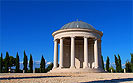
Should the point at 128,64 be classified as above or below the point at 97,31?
below

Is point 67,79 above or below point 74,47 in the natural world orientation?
below

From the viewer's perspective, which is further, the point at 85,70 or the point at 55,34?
the point at 55,34

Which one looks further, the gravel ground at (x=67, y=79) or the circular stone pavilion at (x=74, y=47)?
the circular stone pavilion at (x=74, y=47)

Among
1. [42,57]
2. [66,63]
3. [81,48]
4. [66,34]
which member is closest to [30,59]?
[42,57]

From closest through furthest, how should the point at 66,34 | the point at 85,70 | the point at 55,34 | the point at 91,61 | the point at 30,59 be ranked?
the point at 85,70 → the point at 66,34 → the point at 55,34 → the point at 91,61 → the point at 30,59

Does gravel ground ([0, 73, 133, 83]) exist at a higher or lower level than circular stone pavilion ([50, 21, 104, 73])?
lower

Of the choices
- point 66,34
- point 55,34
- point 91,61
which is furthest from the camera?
point 91,61

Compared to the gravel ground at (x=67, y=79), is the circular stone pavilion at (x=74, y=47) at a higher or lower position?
higher

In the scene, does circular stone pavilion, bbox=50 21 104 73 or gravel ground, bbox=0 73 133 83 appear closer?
gravel ground, bbox=0 73 133 83

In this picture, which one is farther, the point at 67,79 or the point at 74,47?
the point at 74,47

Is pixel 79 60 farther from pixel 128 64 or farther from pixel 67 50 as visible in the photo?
pixel 128 64

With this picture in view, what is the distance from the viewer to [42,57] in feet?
217

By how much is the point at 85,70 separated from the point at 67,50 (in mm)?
17122

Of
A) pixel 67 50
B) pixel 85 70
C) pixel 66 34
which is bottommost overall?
pixel 85 70
